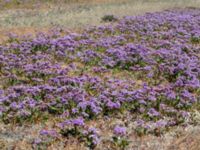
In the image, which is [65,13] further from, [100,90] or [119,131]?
[119,131]

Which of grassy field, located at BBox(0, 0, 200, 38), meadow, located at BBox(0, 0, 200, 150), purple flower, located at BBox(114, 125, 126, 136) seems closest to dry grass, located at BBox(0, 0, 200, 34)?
grassy field, located at BBox(0, 0, 200, 38)

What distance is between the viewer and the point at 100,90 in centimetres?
1777

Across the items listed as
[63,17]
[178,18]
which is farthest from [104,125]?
[63,17]

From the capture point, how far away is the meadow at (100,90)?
13.9 meters

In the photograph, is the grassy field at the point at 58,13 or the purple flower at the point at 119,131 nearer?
the purple flower at the point at 119,131

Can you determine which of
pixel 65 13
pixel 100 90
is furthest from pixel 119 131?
pixel 65 13

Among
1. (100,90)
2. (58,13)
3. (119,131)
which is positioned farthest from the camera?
(58,13)

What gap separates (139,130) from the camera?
14.4 m

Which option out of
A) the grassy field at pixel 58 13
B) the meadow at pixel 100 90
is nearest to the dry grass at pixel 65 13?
the grassy field at pixel 58 13

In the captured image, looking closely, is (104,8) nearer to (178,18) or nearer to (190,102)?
(178,18)

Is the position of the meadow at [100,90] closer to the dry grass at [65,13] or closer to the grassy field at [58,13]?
the grassy field at [58,13]

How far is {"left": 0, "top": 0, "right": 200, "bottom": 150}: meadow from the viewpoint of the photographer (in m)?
13.9

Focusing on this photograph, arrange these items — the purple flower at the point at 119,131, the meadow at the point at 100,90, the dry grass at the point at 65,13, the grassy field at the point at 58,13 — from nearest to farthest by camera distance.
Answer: the purple flower at the point at 119,131, the meadow at the point at 100,90, the grassy field at the point at 58,13, the dry grass at the point at 65,13

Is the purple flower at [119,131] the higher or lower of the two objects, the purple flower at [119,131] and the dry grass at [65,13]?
the higher
